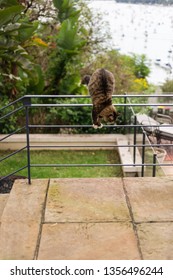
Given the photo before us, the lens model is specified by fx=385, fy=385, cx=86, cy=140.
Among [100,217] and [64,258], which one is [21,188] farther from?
[64,258]

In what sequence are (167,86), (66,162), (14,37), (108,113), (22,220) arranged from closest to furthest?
(22,220), (108,113), (14,37), (66,162), (167,86)

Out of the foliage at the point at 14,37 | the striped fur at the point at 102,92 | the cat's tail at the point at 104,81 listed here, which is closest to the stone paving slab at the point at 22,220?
the striped fur at the point at 102,92

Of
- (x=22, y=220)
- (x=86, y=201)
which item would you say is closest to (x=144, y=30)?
(x=86, y=201)

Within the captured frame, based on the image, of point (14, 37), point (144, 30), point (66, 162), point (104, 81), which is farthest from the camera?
point (144, 30)

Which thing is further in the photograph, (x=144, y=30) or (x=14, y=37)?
(x=144, y=30)

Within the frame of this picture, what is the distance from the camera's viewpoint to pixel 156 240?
3.01 metres

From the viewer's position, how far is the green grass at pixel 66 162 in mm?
6238

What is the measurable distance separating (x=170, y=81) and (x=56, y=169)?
6.21 m

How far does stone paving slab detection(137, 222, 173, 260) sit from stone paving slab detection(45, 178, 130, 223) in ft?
0.72

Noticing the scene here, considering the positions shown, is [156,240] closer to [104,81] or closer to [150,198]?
[150,198]

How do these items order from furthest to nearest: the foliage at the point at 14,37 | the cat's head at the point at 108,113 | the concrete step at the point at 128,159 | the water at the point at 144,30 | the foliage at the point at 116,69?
the water at the point at 144,30
the foliage at the point at 116,69
the concrete step at the point at 128,159
the foliage at the point at 14,37
the cat's head at the point at 108,113

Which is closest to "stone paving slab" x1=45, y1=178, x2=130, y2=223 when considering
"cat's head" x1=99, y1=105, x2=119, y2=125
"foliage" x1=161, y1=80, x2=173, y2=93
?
"cat's head" x1=99, y1=105, x2=119, y2=125

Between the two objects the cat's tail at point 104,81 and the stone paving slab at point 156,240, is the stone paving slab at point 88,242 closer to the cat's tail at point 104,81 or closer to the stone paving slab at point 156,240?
the stone paving slab at point 156,240

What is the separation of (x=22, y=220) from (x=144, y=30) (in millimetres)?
10233
